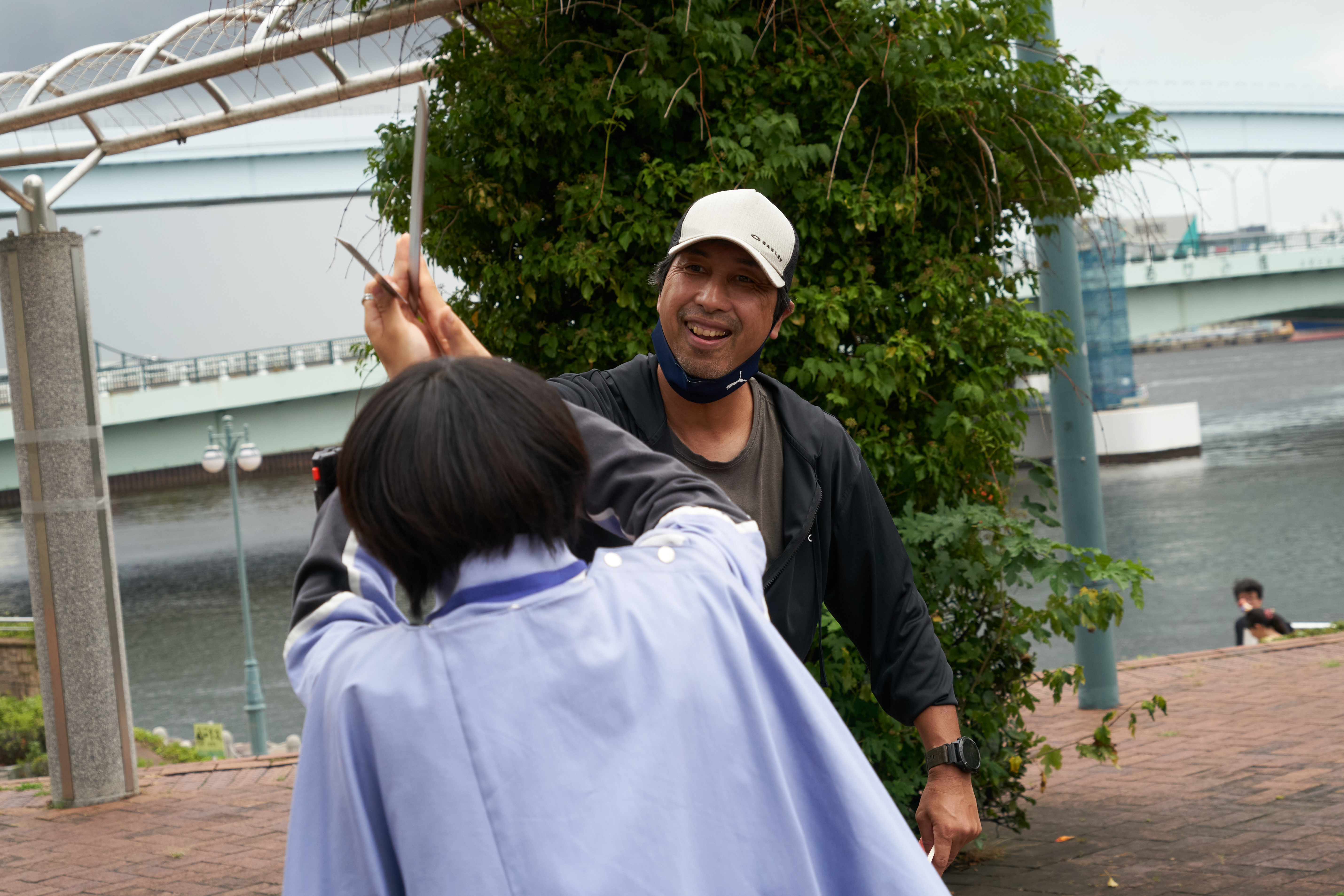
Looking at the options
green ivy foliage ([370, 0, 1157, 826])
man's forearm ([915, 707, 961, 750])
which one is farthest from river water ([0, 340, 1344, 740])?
man's forearm ([915, 707, 961, 750])

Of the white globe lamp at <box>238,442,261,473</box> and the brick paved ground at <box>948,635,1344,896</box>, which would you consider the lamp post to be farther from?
the brick paved ground at <box>948,635,1344,896</box>

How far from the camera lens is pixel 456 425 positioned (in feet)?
3.94

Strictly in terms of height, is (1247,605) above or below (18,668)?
below

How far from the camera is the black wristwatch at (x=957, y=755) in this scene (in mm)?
2084

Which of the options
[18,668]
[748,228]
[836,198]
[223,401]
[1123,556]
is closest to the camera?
[748,228]

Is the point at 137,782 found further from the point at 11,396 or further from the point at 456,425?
the point at 456,425

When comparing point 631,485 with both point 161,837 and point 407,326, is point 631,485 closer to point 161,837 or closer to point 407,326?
point 407,326

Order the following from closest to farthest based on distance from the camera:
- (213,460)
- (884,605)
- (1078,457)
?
(884,605) → (1078,457) → (213,460)

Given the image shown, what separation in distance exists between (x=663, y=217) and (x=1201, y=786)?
3949 millimetres

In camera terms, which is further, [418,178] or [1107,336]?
[1107,336]

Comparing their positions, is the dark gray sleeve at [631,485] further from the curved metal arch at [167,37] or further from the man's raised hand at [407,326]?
the curved metal arch at [167,37]

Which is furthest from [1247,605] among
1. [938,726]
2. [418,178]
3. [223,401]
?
[223,401]

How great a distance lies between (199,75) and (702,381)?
4.76 meters

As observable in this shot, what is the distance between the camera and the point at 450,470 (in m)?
1.19
